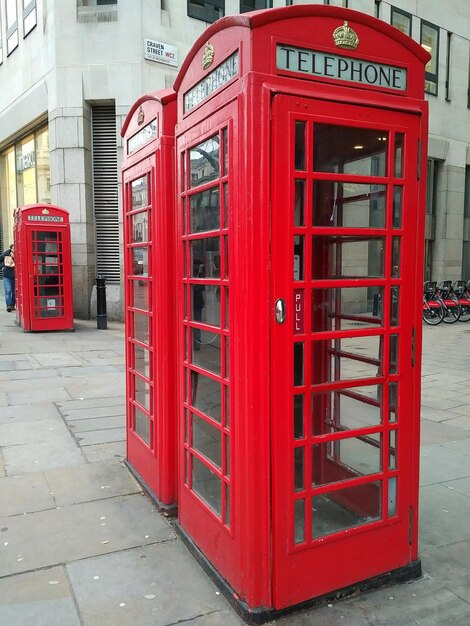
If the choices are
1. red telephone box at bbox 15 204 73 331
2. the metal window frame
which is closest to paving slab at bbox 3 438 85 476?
red telephone box at bbox 15 204 73 331

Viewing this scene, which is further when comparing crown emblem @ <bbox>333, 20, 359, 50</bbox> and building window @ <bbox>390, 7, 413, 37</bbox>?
building window @ <bbox>390, 7, 413, 37</bbox>

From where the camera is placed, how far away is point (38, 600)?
271cm

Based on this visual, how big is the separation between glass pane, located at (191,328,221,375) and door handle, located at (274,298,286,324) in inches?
18.6

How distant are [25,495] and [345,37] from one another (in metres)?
3.61

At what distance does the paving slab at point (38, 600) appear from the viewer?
2.56 metres

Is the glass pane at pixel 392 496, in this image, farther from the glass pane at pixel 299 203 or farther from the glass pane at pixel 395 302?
the glass pane at pixel 299 203

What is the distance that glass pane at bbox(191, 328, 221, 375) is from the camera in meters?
2.87

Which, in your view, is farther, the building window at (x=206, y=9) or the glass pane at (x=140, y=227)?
the building window at (x=206, y=9)

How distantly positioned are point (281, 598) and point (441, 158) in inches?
752

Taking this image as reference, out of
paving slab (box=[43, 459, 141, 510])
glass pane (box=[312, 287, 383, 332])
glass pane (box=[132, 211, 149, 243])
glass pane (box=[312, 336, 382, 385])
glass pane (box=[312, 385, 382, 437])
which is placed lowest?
paving slab (box=[43, 459, 141, 510])

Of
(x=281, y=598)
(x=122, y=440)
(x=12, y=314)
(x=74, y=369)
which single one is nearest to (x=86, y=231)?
(x=12, y=314)

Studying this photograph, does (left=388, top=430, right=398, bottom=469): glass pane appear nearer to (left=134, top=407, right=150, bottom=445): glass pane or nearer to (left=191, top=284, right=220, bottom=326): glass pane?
(left=191, top=284, right=220, bottom=326): glass pane

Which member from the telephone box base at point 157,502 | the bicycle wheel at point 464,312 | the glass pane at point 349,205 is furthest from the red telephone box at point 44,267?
the bicycle wheel at point 464,312

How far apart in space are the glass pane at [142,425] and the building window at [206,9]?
1285cm
